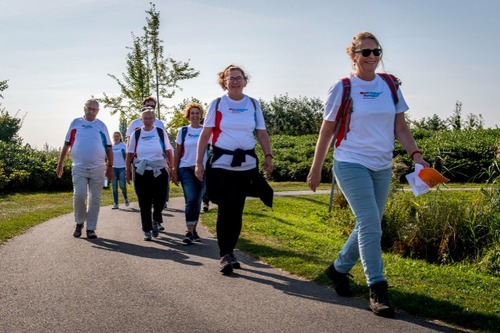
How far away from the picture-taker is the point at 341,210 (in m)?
14.7

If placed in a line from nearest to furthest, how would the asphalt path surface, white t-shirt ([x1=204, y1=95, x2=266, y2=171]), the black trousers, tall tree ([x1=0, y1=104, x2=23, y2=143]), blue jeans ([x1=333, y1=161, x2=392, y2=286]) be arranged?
the asphalt path surface < blue jeans ([x1=333, y1=161, x2=392, y2=286]) < white t-shirt ([x1=204, y1=95, x2=266, y2=171]) < the black trousers < tall tree ([x1=0, y1=104, x2=23, y2=143])

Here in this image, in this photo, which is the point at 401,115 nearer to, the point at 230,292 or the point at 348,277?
the point at 348,277

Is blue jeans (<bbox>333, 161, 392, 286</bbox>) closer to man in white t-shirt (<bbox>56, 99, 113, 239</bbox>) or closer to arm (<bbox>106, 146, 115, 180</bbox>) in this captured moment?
man in white t-shirt (<bbox>56, 99, 113, 239</bbox>)

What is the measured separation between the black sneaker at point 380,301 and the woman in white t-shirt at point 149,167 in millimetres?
5036

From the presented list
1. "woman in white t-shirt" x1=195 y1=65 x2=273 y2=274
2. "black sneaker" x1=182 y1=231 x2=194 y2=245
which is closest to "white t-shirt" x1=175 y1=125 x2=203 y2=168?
"black sneaker" x1=182 y1=231 x2=194 y2=245

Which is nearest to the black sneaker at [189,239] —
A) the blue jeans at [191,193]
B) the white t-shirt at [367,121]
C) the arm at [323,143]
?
the blue jeans at [191,193]

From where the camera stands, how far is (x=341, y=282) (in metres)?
5.34

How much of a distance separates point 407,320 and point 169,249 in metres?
4.36

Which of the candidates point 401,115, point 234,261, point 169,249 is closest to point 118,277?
point 234,261

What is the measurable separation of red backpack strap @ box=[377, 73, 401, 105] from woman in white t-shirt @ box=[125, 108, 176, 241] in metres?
4.79

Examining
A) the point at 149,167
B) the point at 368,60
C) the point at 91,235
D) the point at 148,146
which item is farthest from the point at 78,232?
the point at 368,60

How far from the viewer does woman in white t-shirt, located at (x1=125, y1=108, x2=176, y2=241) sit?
356 inches

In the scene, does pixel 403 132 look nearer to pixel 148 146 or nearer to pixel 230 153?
pixel 230 153

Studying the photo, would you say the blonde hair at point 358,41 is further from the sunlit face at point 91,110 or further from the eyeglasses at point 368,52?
the sunlit face at point 91,110
